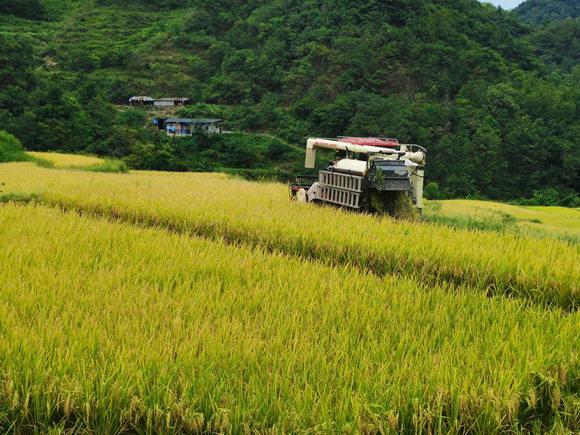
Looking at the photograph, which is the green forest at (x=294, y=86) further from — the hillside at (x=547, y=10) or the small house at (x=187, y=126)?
the hillside at (x=547, y=10)

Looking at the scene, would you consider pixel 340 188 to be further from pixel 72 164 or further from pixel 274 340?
pixel 72 164

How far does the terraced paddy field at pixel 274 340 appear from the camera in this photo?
1.67m

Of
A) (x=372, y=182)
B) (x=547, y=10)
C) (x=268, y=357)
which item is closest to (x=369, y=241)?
(x=372, y=182)

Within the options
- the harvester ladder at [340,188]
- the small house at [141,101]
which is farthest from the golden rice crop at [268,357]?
the small house at [141,101]

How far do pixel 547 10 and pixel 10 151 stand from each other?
117522 mm

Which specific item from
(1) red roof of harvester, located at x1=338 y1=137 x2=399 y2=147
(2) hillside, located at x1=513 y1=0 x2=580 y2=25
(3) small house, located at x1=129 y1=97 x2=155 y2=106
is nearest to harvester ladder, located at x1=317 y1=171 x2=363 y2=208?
(1) red roof of harvester, located at x1=338 y1=137 x2=399 y2=147

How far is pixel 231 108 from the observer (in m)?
46.3

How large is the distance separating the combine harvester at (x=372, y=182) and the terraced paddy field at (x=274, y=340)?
1942 mm

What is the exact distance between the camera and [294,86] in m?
44.8

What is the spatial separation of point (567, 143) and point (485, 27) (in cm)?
2286

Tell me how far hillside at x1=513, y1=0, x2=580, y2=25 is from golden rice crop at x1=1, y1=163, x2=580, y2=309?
110 metres

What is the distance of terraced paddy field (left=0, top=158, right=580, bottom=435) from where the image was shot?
1675 millimetres

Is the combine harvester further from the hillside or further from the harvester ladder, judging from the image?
the hillside

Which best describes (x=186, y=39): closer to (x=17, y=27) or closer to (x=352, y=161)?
(x=17, y=27)
